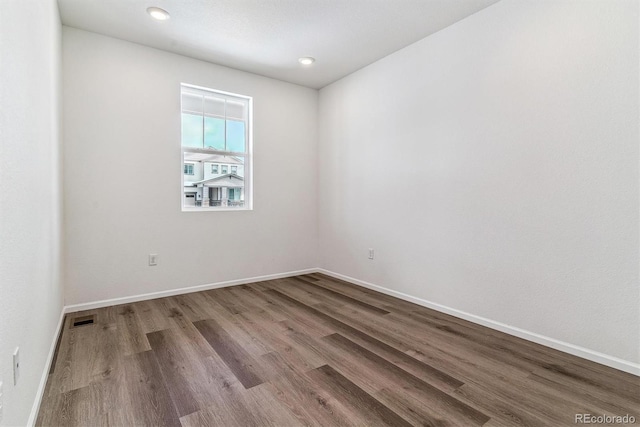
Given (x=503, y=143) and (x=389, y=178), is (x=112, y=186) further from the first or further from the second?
(x=503, y=143)

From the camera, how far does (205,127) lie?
381cm

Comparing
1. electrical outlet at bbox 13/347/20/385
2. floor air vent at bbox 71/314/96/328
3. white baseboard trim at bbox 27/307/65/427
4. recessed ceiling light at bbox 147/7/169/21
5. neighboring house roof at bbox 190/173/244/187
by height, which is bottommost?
floor air vent at bbox 71/314/96/328

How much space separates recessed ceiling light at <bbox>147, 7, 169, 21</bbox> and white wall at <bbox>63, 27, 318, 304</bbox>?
2.25ft

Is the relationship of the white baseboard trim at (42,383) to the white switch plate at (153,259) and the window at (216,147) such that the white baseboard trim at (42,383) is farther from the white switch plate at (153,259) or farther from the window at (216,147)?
the window at (216,147)

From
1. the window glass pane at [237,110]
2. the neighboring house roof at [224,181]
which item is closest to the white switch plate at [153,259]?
the neighboring house roof at [224,181]

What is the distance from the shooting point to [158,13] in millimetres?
2736

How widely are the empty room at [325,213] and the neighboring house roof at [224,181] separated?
0.06 feet

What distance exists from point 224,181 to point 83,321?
6.67ft

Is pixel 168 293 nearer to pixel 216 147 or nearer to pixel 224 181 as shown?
pixel 224 181

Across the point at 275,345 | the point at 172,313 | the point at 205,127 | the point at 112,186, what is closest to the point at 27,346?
the point at 275,345

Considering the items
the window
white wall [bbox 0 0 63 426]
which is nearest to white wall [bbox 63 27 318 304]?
the window

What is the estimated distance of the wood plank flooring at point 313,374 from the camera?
5.12 feet

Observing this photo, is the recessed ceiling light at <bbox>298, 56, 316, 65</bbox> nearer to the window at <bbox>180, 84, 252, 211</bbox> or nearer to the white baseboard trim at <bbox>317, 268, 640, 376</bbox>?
the window at <bbox>180, 84, 252, 211</bbox>

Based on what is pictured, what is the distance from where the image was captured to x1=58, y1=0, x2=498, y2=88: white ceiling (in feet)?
8.60
